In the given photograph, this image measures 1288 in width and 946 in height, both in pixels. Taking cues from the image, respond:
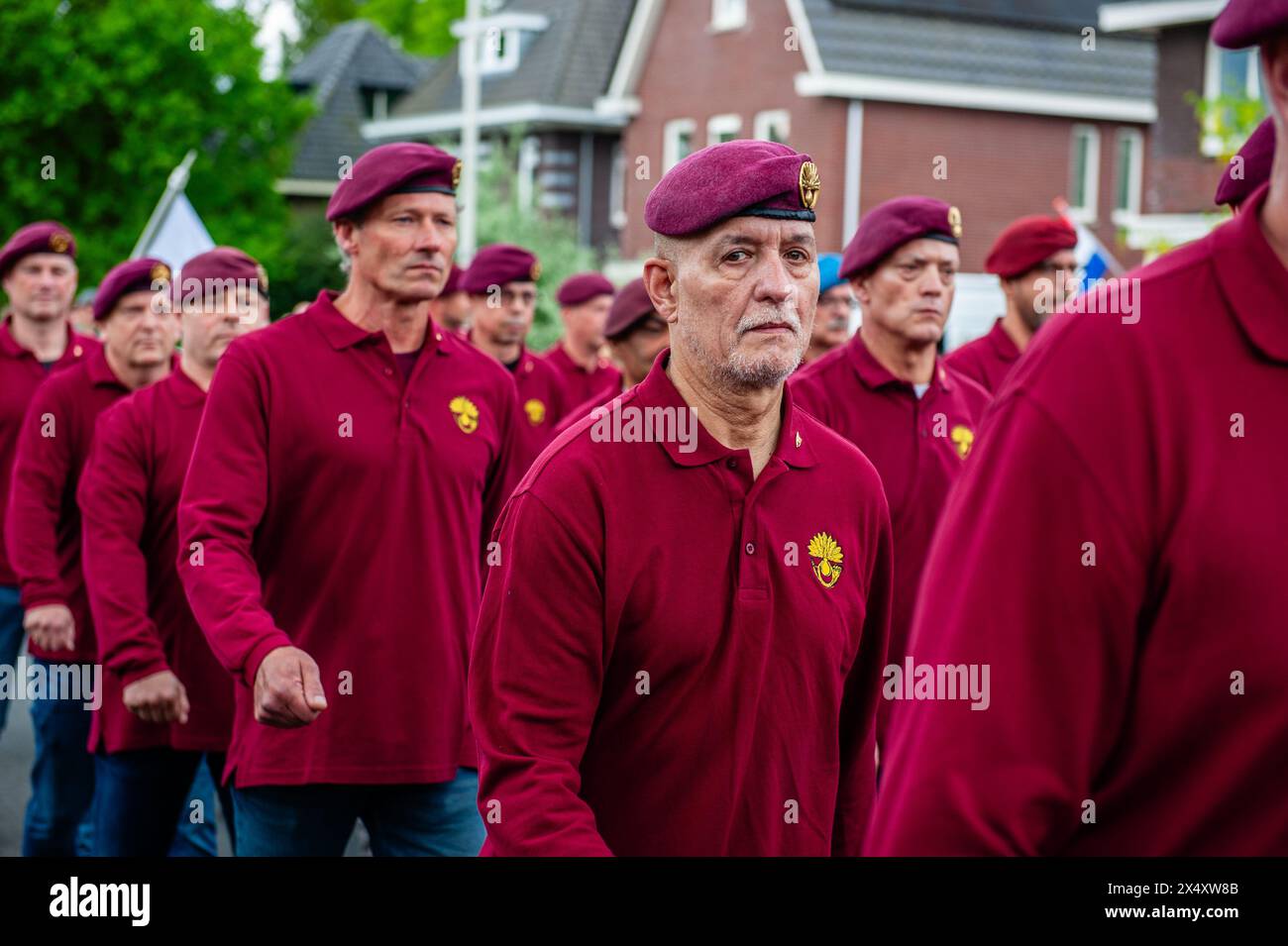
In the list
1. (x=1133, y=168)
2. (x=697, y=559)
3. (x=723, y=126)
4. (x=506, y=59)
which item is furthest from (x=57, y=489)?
(x=506, y=59)

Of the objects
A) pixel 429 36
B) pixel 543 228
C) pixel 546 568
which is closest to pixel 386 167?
pixel 546 568

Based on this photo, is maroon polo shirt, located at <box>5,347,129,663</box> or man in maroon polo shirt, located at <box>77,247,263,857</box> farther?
maroon polo shirt, located at <box>5,347,129,663</box>

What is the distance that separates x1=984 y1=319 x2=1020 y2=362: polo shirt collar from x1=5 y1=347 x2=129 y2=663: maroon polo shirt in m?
3.73

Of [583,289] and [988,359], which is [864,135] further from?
[988,359]

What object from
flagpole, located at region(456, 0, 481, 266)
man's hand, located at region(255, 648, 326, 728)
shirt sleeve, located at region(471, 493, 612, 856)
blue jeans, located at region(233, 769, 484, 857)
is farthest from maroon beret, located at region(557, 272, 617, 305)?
flagpole, located at region(456, 0, 481, 266)

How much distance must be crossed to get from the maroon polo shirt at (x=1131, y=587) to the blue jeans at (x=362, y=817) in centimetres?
316

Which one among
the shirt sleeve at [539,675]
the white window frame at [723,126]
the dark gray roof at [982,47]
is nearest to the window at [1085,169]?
the dark gray roof at [982,47]

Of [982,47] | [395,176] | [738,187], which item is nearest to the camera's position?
[738,187]

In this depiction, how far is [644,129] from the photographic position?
42.6 m

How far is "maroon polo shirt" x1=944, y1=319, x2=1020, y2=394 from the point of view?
8469 millimetres

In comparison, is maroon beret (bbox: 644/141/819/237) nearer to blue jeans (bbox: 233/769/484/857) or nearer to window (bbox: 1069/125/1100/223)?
blue jeans (bbox: 233/769/484/857)

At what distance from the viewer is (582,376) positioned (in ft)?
41.8

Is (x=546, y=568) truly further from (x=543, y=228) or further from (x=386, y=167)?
(x=543, y=228)

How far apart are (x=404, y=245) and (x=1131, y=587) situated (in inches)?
143
